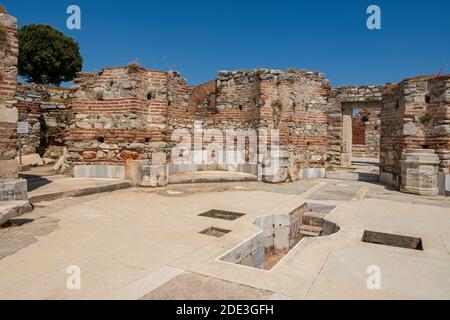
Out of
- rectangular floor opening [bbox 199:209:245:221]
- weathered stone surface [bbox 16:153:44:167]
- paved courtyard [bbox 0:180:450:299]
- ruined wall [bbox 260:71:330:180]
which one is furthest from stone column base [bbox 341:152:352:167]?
weathered stone surface [bbox 16:153:44:167]

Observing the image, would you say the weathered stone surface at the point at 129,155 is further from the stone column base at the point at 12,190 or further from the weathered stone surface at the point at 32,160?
the weathered stone surface at the point at 32,160

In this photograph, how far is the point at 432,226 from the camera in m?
5.13

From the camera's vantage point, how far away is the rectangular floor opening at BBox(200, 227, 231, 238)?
4.55m

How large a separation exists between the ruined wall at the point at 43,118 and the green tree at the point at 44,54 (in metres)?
16.8

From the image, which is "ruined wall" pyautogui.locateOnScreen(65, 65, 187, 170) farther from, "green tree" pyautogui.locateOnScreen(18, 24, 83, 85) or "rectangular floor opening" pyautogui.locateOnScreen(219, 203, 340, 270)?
"green tree" pyautogui.locateOnScreen(18, 24, 83, 85)

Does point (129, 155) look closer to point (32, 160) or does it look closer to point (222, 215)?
point (222, 215)

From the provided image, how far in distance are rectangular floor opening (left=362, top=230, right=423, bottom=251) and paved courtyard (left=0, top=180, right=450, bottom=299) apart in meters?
0.10

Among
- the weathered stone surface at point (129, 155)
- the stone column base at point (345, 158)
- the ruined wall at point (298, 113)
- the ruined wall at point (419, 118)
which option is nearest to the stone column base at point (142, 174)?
the weathered stone surface at point (129, 155)

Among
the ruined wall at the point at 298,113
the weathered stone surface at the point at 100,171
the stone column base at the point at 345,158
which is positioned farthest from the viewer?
the stone column base at the point at 345,158

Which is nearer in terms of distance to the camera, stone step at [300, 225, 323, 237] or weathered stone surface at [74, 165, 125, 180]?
stone step at [300, 225, 323, 237]

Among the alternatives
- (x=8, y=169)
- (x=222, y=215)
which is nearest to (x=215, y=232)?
(x=222, y=215)

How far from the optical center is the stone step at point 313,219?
6.15m
